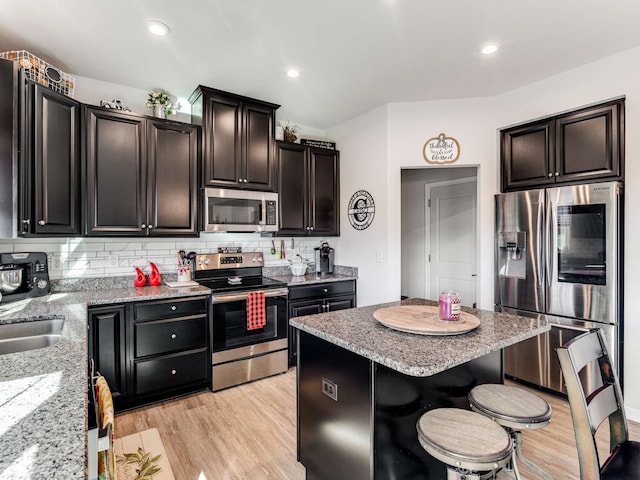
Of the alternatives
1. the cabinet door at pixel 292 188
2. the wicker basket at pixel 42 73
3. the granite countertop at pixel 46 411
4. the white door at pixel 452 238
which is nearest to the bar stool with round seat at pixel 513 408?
the granite countertop at pixel 46 411

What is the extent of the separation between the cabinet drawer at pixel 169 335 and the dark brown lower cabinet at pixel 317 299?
891 mm

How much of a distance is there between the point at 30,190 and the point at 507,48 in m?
3.49

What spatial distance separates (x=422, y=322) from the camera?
5.61 feet

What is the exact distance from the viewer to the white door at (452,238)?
14.9ft

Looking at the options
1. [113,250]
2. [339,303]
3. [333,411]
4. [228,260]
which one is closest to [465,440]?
[333,411]

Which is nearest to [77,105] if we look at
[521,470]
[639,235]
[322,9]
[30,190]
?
[30,190]

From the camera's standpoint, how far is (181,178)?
3127 millimetres

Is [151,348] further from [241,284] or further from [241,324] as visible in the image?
[241,284]

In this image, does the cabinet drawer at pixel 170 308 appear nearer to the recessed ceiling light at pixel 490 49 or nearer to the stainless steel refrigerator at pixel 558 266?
the stainless steel refrigerator at pixel 558 266

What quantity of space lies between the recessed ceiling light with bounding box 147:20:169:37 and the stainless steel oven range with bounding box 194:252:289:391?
192cm

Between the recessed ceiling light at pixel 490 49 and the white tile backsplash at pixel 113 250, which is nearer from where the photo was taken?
the recessed ceiling light at pixel 490 49

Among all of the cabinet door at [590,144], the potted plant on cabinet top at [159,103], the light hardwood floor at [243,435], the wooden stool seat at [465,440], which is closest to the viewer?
the wooden stool seat at [465,440]

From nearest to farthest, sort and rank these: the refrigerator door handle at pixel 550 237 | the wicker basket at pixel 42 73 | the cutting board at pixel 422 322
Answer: the cutting board at pixel 422 322 < the wicker basket at pixel 42 73 < the refrigerator door handle at pixel 550 237

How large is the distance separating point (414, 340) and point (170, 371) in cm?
218
